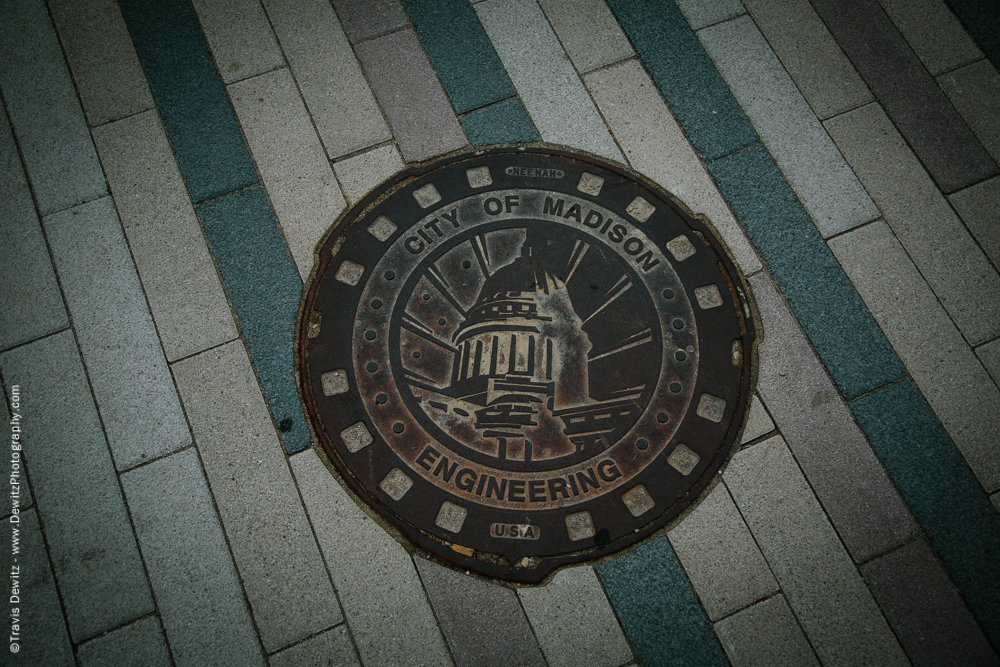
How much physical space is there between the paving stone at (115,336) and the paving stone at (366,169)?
3.40 ft

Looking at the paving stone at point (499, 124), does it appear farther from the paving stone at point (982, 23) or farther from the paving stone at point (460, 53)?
the paving stone at point (982, 23)

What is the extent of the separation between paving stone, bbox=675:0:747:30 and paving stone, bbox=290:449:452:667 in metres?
2.92

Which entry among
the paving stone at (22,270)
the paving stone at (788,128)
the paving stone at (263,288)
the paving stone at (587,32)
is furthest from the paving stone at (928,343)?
the paving stone at (22,270)

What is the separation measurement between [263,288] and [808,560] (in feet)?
8.41

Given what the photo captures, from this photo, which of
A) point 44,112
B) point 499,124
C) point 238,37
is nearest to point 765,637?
point 499,124

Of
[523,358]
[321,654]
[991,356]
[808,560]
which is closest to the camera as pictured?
[321,654]

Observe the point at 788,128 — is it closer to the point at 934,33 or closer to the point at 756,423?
the point at 934,33

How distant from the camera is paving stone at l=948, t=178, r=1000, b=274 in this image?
2648mm

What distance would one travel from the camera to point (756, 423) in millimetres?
2400

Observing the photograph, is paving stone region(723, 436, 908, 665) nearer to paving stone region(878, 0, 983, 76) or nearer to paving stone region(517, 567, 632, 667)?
paving stone region(517, 567, 632, 667)

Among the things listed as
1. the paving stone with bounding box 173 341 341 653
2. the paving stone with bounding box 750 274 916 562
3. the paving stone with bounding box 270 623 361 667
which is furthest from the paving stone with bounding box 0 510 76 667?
the paving stone with bounding box 750 274 916 562

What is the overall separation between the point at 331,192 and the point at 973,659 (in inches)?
129

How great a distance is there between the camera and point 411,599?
7.16 feet

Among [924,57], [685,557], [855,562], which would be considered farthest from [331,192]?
[924,57]
